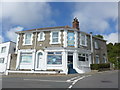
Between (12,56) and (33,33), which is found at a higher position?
(33,33)

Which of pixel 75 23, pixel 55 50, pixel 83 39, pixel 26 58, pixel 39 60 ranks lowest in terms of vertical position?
pixel 39 60

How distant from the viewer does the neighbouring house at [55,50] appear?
17.5 metres

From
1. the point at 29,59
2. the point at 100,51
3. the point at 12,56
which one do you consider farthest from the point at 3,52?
the point at 100,51

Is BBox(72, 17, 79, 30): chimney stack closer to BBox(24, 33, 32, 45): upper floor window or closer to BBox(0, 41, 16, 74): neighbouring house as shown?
BBox(24, 33, 32, 45): upper floor window

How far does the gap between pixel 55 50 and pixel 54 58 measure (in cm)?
119

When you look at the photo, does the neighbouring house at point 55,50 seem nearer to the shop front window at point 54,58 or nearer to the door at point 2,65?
the shop front window at point 54,58

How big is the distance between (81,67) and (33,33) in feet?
31.2

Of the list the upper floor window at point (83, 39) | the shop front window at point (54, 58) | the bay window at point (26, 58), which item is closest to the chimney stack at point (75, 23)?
the upper floor window at point (83, 39)

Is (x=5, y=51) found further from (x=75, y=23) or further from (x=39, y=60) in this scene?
(x=75, y=23)

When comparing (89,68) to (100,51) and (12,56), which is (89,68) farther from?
(12,56)

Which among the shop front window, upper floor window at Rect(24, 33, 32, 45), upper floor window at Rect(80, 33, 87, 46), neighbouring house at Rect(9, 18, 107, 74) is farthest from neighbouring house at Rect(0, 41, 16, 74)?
upper floor window at Rect(80, 33, 87, 46)

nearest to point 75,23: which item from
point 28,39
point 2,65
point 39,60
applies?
point 28,39

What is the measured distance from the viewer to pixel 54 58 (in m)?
17.8

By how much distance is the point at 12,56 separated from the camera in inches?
Result: 795
